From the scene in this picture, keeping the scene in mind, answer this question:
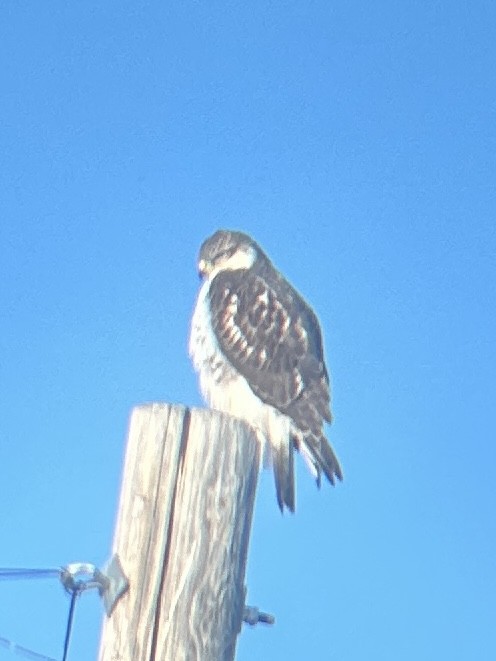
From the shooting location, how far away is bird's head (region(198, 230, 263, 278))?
25.9ft

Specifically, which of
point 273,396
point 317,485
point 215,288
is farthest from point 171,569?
point 215,288

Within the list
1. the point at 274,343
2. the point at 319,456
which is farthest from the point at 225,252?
the point at 319,456

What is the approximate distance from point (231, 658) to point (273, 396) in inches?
143

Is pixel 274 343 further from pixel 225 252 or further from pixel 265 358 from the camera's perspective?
pixel 225 252

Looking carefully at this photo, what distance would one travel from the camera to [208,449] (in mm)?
3281

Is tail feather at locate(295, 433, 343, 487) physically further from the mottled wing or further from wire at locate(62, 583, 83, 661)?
wire at locate(62, 583, 83, 661)

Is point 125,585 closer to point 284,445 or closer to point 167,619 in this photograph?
point 167,619

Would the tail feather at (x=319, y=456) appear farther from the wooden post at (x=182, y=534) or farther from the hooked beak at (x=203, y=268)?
the wooden post at (x=182, y=534)

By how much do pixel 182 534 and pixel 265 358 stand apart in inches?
151

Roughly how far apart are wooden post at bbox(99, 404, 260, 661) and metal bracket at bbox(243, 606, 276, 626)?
0.39 feet

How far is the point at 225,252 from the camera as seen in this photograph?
7.98m

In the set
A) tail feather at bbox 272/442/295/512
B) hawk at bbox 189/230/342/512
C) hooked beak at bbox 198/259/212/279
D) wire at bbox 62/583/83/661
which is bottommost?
wire at bbox 62/583/83/661

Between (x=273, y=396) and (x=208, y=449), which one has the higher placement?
(x=273, y=396)

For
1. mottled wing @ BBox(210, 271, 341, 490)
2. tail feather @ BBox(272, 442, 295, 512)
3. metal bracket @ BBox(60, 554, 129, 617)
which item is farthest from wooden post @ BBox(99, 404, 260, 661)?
mottled wing @ BBox(210, 271, 341, 490)
